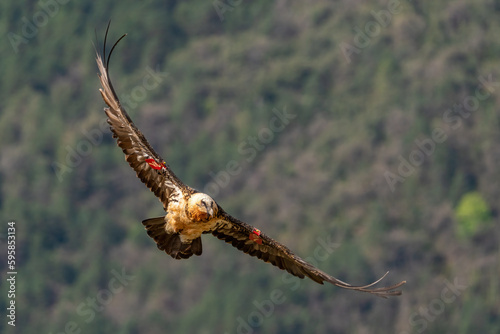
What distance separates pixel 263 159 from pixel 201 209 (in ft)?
209

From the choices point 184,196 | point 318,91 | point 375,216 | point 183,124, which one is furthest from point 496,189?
point 184,196

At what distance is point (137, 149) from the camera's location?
20016 mm

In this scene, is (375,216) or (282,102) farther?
(282,102)

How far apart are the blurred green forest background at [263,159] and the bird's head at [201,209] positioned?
45960mm

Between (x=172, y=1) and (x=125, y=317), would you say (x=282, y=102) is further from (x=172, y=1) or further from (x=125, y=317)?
(x=125, y=317)

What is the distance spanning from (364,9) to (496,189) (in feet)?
62.9

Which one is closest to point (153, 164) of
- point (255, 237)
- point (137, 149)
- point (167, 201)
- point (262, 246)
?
point (137, 149)

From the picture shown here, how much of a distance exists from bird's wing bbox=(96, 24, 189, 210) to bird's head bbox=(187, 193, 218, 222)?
2.08ft

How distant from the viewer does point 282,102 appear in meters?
84.7

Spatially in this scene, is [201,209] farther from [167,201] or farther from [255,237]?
[255,237]

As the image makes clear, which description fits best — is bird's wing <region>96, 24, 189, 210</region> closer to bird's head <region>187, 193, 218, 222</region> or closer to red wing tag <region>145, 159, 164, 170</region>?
red wing tag <region>145, 159, 164, 170</region>

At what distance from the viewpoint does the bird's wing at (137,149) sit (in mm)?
19766

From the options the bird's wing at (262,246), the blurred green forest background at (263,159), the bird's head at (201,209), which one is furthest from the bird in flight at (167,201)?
the blurred green forest background at (263,159)

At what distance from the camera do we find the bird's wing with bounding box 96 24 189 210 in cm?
1977
